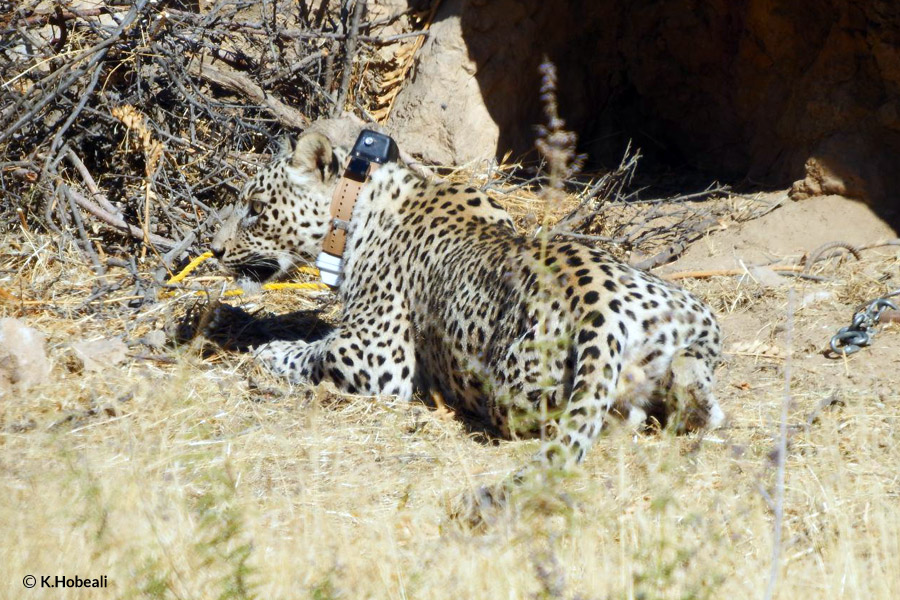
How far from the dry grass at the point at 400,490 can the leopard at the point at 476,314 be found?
22 cm

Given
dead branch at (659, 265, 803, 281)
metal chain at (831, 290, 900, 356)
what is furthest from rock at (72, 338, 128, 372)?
metal chain at (831, 290, 900, 356)

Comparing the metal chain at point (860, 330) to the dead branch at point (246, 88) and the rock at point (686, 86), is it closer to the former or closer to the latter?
the rock at point (686, 86)

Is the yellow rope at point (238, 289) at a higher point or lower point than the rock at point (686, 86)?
lower

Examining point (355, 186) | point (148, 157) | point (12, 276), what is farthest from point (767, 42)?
point (12, 276)

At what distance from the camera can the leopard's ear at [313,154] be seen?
667cm

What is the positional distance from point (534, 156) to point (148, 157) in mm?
4344

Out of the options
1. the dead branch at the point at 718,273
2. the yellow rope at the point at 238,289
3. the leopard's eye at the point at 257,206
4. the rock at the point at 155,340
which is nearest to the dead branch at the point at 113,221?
the yellow rope at the point at 238,289

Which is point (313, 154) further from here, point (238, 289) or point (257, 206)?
point (238, 289)

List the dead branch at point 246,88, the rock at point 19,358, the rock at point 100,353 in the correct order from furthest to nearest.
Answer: the dead branch at point 246,88
the rock at point 100,353
the rock at point 19,358

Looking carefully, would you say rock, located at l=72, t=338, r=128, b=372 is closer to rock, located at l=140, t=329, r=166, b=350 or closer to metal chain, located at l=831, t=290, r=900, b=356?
rock, located at l=140, t=329, r=166, b=350

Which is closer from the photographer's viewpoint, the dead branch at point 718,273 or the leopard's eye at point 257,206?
the leopard's eye at point 257,206

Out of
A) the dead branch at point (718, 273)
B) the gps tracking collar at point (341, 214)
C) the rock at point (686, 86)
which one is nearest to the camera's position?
the gps tracking collar at point (341, 214)

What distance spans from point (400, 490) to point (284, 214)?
267 cm

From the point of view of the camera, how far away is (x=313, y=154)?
22.2ft
